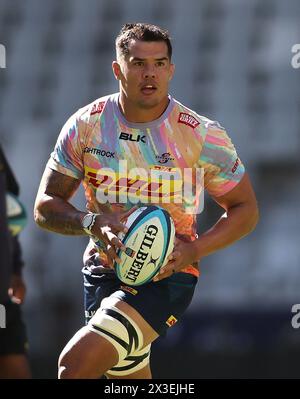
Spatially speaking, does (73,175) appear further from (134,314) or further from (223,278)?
(223,278)

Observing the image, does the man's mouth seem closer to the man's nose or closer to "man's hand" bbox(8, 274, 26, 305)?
the man's nose

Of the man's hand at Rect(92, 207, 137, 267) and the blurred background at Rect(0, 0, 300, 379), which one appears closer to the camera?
the man's hand at Rect(92, 207, 137, 267)

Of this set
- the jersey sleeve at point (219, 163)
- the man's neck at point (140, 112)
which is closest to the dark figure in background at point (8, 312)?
the man's neck at point (140, 112)

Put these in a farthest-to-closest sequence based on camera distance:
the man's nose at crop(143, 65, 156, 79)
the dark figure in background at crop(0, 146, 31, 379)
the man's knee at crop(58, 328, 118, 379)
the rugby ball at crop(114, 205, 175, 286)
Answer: the dark figure in background at crop(0, 146, 31, 379) → the man's nose at crop(143, 65, 156, 79) → the rugby ball at crop(114, 205, 175, 286) → the man's knee at crop(58, 328, 118, 379)

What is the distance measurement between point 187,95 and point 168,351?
5782 millimetres

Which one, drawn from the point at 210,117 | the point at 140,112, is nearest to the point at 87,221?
the point at 140,112

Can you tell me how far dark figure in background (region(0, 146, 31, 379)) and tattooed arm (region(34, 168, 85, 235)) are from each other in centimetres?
103

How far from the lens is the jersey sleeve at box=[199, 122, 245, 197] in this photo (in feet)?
17.4

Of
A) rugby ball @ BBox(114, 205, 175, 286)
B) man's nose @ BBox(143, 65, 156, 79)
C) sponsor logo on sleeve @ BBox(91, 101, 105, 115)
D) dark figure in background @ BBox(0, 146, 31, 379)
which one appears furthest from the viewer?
dark figure in background @ BBox(0, 146, 31, 379)

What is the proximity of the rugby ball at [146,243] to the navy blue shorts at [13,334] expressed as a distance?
5.73 ft

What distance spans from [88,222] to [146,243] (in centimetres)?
30

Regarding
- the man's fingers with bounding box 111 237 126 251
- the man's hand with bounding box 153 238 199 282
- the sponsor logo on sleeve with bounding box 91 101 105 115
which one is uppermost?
the sponsor logo on sleeve with bounding box 91 101 105 115

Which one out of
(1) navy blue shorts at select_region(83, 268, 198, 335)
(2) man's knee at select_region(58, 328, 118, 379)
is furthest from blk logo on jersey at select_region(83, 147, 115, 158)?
(2) man's knee at select_region(58, 328, 118, 379)

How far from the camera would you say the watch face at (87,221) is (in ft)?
16.6
